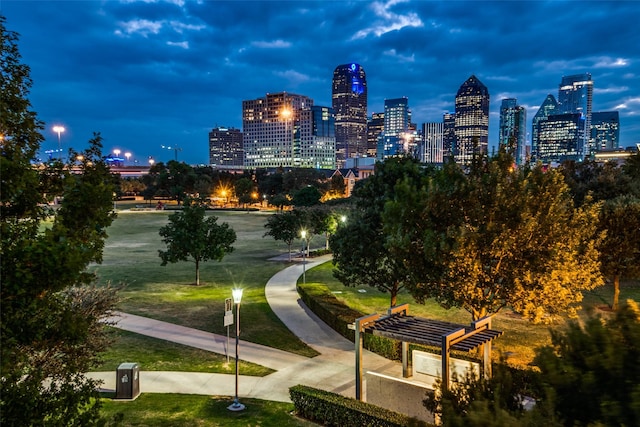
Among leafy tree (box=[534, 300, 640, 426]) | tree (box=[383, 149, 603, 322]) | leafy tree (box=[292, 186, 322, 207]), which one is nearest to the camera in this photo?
leafy tree (box=[534, 300, 640, 426])

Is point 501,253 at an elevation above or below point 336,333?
above

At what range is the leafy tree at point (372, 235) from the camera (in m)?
20.8

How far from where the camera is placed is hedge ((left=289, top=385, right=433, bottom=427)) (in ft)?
38.7

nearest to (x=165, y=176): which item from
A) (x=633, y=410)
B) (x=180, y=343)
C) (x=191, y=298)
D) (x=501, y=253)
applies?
(x=191, y=298)

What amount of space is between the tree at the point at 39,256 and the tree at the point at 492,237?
10460 mm

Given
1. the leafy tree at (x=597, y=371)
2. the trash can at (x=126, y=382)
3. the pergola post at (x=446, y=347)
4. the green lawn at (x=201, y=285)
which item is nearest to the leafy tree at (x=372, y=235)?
the green lawn at (x=201, y=285)

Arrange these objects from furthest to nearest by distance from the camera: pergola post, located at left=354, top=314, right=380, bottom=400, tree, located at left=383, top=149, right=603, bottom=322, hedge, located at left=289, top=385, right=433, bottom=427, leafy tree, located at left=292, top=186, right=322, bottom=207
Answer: leafy tree, located at left=292, top=186, right=322, bottom=207 < tree, located at left=383, top=149, right=603, bottom=322 < pergola post, located at left=354, top=314, right=380, bottom=400 < hedge, located at left=289, top=385, right=433, bottom=427

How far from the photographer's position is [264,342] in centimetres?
2017

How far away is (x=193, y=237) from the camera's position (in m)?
30.5

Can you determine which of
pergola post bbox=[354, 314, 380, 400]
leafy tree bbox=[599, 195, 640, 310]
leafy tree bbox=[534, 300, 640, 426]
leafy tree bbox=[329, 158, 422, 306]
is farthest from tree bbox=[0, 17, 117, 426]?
leafy tree bbox=[599, 195, 640, 310]

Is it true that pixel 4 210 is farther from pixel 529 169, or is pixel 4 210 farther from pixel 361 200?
pixel 361 200

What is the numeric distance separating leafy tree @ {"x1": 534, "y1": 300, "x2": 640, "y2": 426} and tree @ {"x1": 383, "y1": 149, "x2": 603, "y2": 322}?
842 cm

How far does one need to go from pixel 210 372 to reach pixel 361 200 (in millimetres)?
10583

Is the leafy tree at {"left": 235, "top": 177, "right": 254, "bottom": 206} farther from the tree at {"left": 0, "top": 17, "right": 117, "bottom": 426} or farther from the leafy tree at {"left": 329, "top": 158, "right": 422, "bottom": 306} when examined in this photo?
the tree at {"left": 0, "top": 17, "right": 117, "bottom": 426}
